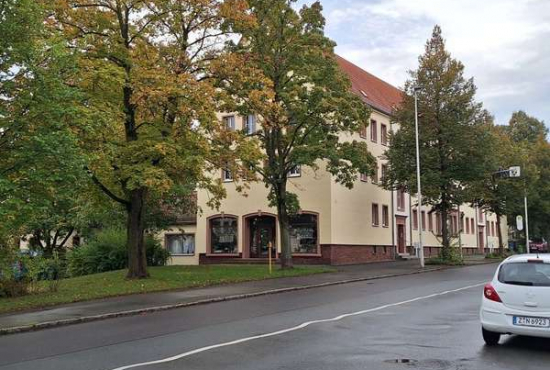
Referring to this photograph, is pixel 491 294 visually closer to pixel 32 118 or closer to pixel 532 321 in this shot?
pixel 532 321

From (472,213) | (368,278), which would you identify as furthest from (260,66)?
(472,213)

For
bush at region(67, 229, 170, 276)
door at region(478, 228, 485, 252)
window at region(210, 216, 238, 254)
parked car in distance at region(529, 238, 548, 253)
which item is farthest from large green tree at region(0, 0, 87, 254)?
parked car in distance at region(529, 238, 548, 253)

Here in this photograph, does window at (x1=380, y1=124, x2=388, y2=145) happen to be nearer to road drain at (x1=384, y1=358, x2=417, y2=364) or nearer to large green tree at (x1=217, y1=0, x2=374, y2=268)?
large green tree at (x1=217, y1=0, x2=374, y2=268)

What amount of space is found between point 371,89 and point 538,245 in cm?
3446

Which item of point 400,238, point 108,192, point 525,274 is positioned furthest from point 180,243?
point 525,274

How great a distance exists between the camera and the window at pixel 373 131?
1726 inches

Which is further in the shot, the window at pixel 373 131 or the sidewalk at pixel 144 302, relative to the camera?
the window at pixel 373 131

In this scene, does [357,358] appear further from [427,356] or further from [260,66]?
[260,66]

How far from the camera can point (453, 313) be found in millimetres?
13750

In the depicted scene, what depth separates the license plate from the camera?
902 centimetres

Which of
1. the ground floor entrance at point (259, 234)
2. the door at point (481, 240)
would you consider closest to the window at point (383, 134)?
the ground floor entrance at point (259, 234)

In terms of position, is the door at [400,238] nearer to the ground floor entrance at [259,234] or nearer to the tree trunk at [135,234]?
the ground floor entrance at [259,234]

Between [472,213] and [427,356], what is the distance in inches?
2346

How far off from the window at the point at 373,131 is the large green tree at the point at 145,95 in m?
21.1
